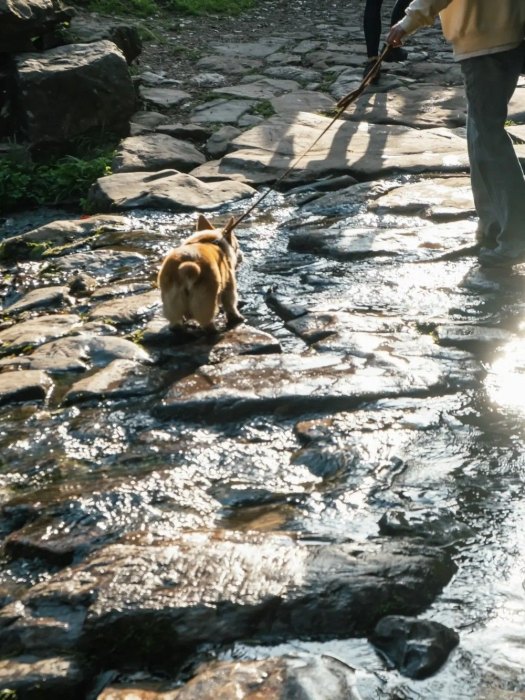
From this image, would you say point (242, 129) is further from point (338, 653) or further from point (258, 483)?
point (338, 653)

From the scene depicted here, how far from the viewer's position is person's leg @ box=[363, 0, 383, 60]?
38.3 ft

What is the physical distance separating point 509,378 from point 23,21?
702 cm

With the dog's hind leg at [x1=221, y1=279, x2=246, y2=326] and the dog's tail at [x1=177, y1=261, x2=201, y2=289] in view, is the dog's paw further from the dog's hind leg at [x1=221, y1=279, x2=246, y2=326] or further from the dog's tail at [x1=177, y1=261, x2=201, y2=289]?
the dog's tail at [x1=177, y1=261, x2=201, y2=289]

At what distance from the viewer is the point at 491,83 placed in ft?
20.6

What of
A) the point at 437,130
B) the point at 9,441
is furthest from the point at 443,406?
the point at 437,130

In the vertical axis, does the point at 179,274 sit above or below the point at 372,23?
below

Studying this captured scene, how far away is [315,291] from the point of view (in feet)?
21.2

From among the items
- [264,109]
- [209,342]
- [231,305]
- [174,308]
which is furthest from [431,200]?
[264,109]

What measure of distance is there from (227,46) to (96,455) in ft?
37.0

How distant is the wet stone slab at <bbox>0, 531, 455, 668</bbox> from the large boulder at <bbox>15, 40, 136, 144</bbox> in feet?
23.1

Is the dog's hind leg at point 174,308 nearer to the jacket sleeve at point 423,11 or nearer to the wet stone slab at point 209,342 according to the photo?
the wet stone slab at point 209,342

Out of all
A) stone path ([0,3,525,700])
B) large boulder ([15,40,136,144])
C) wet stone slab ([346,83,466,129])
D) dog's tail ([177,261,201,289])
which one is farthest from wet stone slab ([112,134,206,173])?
dog's tail ([177,261,201,289])

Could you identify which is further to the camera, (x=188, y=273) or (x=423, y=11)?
(x=423, y=11)

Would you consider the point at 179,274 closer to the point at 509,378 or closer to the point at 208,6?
the point at 509,378
